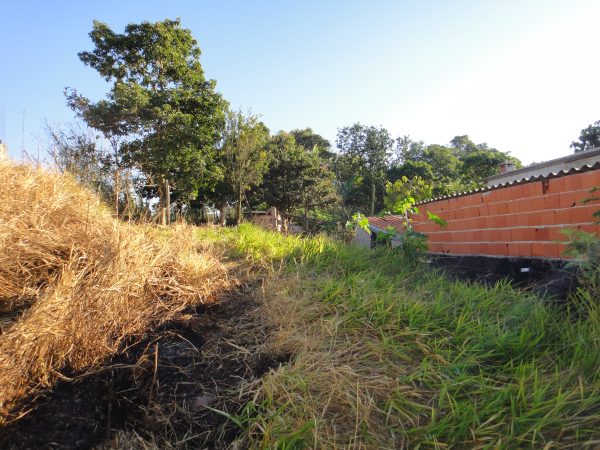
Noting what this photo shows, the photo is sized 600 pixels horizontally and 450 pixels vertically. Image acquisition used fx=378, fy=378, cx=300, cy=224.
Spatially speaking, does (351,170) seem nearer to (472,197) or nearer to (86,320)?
(472,197)

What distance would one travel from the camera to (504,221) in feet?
13.6

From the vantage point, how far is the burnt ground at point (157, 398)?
1722 millimetres

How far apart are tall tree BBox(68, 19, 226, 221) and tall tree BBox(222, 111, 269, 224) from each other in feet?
4.50

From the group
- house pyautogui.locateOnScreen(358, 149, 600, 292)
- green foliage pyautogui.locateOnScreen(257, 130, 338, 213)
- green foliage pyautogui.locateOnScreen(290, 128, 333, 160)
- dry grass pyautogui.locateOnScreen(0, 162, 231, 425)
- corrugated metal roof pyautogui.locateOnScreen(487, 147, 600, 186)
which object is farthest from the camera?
green foliage pyautogui.locateOnScreen(290, 128, 333, 160)

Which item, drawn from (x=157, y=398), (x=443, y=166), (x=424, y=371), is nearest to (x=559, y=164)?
(x=424, y=371)

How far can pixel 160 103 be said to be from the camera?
42.5 ft

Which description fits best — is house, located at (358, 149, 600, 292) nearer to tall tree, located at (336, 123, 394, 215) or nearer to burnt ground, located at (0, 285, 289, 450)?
burnt ground, located at (0, 285, 289, 450)

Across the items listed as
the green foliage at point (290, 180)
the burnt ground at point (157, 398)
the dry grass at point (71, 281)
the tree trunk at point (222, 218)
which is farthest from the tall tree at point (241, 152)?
the burnt ground at point (157, 398)

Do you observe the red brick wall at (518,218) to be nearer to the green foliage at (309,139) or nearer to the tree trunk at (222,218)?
the tree trunk at (222,218)

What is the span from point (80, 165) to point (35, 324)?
2.83 metres

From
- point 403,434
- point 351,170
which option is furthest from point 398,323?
point 351,170

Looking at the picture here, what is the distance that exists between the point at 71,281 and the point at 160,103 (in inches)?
473

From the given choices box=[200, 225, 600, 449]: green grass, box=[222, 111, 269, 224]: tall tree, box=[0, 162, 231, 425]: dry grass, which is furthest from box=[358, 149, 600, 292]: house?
box=[222, 111, 269, 224]: tall tree

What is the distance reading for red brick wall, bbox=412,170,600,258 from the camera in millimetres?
3293
